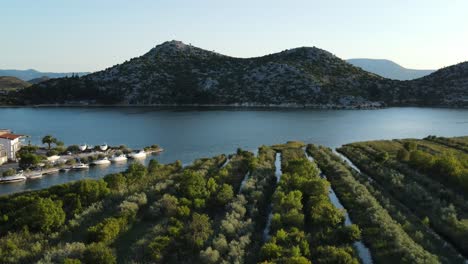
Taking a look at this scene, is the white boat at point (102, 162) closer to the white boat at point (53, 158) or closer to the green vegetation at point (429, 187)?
the white boat at point (53, 158)

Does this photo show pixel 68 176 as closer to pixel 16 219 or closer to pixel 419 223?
pixel 16 219

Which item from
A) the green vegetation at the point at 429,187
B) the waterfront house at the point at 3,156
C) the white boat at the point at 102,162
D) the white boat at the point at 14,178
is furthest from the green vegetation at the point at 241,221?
the waterfront house at the point at 3,156

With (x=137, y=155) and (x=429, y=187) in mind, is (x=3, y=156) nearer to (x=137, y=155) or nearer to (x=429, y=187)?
(x=137, y=155)

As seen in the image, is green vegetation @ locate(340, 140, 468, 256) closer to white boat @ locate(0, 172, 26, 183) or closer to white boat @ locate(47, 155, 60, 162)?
white boat @ locate(0, 172, 26, 183)

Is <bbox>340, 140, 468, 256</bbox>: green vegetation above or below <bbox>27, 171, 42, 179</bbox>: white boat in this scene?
above

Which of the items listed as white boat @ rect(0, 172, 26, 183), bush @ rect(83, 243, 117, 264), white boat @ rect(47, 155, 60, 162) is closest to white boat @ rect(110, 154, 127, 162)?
white boat @ rect(47, 155, 60, 162)

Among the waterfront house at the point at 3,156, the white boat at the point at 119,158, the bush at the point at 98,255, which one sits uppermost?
the bush at the point at 98,255

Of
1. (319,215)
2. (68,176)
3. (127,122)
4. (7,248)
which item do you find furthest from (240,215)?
(127,122)

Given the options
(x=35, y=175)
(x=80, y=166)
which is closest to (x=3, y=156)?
(x=35, y=175)

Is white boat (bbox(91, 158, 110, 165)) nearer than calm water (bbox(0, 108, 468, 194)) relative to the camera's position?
Yes

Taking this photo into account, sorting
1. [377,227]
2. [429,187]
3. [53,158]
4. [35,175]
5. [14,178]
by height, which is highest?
[429,187]

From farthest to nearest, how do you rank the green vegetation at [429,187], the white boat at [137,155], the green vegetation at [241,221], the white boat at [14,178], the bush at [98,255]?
the white boat at [137,155] → the white boat at [14,178] → the green vegetation at [429,187] → the green vegetation at [241,221] → the bush at [98,255]

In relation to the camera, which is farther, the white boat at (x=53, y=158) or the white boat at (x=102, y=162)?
the white boat at (x=53, y=158)
